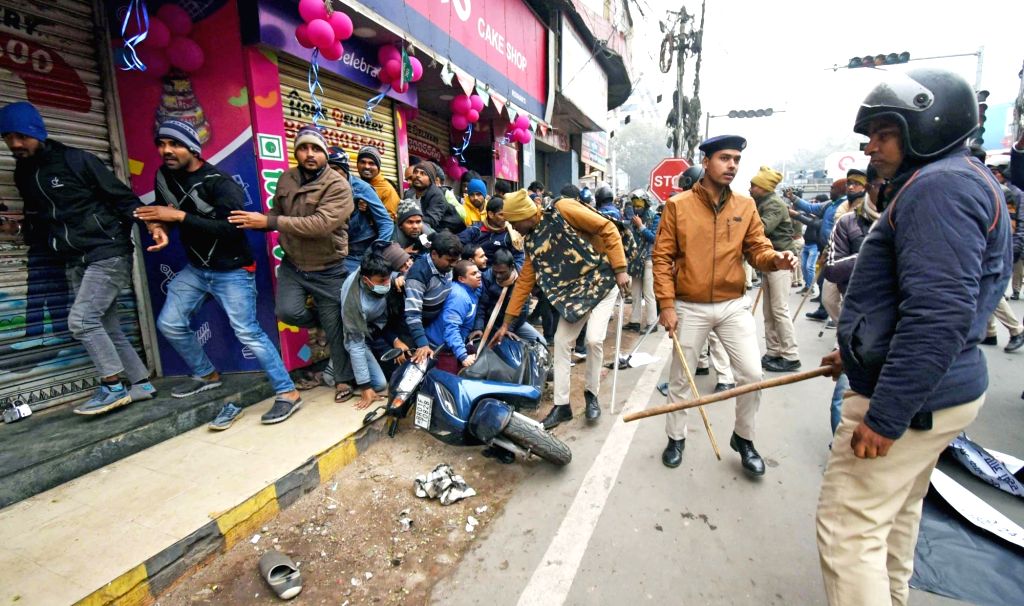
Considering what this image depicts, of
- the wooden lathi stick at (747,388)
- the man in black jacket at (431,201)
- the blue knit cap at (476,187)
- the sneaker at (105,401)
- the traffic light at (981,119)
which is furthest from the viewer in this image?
the blue knit cap at (476,187)

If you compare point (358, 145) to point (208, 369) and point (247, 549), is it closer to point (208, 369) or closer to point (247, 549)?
point (208, 369)

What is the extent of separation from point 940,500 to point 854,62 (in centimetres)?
1733

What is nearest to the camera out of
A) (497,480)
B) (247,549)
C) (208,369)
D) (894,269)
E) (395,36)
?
(894,269)

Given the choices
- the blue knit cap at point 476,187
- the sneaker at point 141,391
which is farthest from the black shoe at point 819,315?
the sneaker at point 141,391

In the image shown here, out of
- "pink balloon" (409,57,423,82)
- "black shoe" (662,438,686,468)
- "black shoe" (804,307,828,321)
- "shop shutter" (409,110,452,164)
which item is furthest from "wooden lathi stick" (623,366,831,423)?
"shop shutter" (409,110,452,164)

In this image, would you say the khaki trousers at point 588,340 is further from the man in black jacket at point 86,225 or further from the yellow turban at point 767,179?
the man in black jacket at point 86,225

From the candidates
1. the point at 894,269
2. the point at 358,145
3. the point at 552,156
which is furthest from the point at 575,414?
the point at 552,156

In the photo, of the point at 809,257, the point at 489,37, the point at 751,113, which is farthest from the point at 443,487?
the point at 751,113

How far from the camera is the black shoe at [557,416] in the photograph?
12.2 ft

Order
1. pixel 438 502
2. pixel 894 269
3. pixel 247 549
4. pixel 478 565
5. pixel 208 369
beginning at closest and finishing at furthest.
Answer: pixel 894 269 → pixel 478 565 → pixel 247 549 → pixel 438 502 → pixel 208 369

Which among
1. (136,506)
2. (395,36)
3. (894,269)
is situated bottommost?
(136,506)

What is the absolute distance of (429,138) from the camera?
8414 mm

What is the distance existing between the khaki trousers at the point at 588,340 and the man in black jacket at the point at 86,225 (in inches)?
113

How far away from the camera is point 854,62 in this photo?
589 inches
